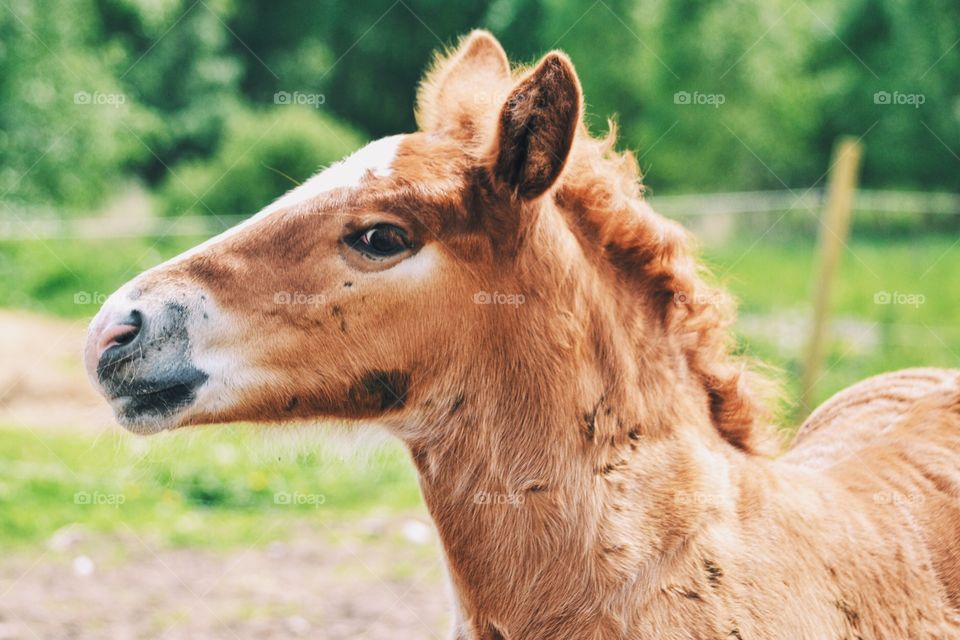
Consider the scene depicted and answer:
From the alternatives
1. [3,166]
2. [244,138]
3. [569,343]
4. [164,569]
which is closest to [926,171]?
[244,138]

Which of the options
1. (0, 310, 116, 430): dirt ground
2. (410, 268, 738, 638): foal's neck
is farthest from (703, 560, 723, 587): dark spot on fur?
(0, 310, 116, 430): dirt ground

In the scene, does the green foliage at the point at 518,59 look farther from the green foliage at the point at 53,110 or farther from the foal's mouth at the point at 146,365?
the foal's mouth at the point at 146,365

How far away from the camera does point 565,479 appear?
2455 millimetres

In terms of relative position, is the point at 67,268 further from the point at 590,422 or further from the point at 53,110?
the point at 590,422

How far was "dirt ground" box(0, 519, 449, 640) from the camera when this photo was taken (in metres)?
5.09

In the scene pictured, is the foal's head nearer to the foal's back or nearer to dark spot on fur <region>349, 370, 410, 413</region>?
dark spot on fur <region>349, 370, 410, 413</region>

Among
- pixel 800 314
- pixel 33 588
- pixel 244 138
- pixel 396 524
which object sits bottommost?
pixel 33 588

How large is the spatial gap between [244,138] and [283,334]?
1517cm

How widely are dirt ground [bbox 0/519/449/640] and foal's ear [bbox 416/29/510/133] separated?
9.92 feet

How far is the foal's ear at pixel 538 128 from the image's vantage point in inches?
94.1

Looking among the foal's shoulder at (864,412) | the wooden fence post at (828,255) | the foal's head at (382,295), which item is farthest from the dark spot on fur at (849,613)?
the wooden fence post at (828,255)

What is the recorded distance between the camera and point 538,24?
79.5 feet

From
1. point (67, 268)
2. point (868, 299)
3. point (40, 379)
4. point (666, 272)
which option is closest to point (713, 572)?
point (666, 272)

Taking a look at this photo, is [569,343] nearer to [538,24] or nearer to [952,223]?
[952,223]
